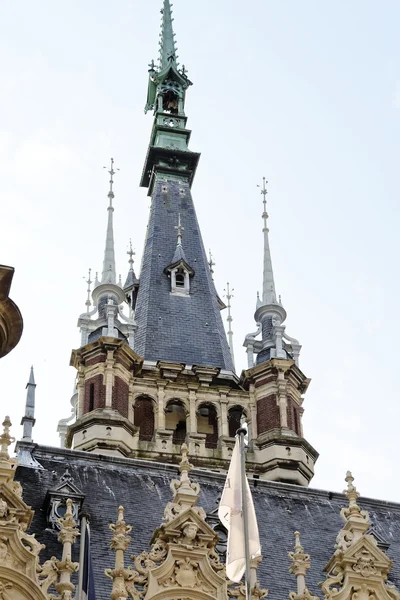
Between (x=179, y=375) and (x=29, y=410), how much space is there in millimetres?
14190

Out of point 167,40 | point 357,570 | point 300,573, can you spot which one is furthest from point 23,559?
point 167,40

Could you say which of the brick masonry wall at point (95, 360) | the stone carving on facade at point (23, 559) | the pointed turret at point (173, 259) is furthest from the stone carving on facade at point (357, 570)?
the pointed turret at point (173, 259)

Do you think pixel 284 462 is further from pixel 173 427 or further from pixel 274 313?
pixel 274 313

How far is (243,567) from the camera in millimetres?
30203

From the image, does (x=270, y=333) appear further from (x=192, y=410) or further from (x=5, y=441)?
(x=5, y=441)

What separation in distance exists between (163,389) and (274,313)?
400 inches

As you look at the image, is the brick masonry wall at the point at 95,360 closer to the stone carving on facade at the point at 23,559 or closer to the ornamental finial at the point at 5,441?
the ornamental finial at the point at 5,441

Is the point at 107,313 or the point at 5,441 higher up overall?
the point at 107,313

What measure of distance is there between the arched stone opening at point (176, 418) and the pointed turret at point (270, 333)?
526cm

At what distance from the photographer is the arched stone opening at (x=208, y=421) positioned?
64062mm

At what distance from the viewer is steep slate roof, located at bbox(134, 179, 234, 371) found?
69.1m

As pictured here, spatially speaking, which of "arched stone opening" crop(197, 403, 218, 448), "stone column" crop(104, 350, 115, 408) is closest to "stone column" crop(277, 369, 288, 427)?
"arched stone opening" crop(197, 403, 218, 448)

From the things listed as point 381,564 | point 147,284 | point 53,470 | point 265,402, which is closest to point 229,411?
point 265,402

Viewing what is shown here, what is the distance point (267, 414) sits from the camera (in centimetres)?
6494
